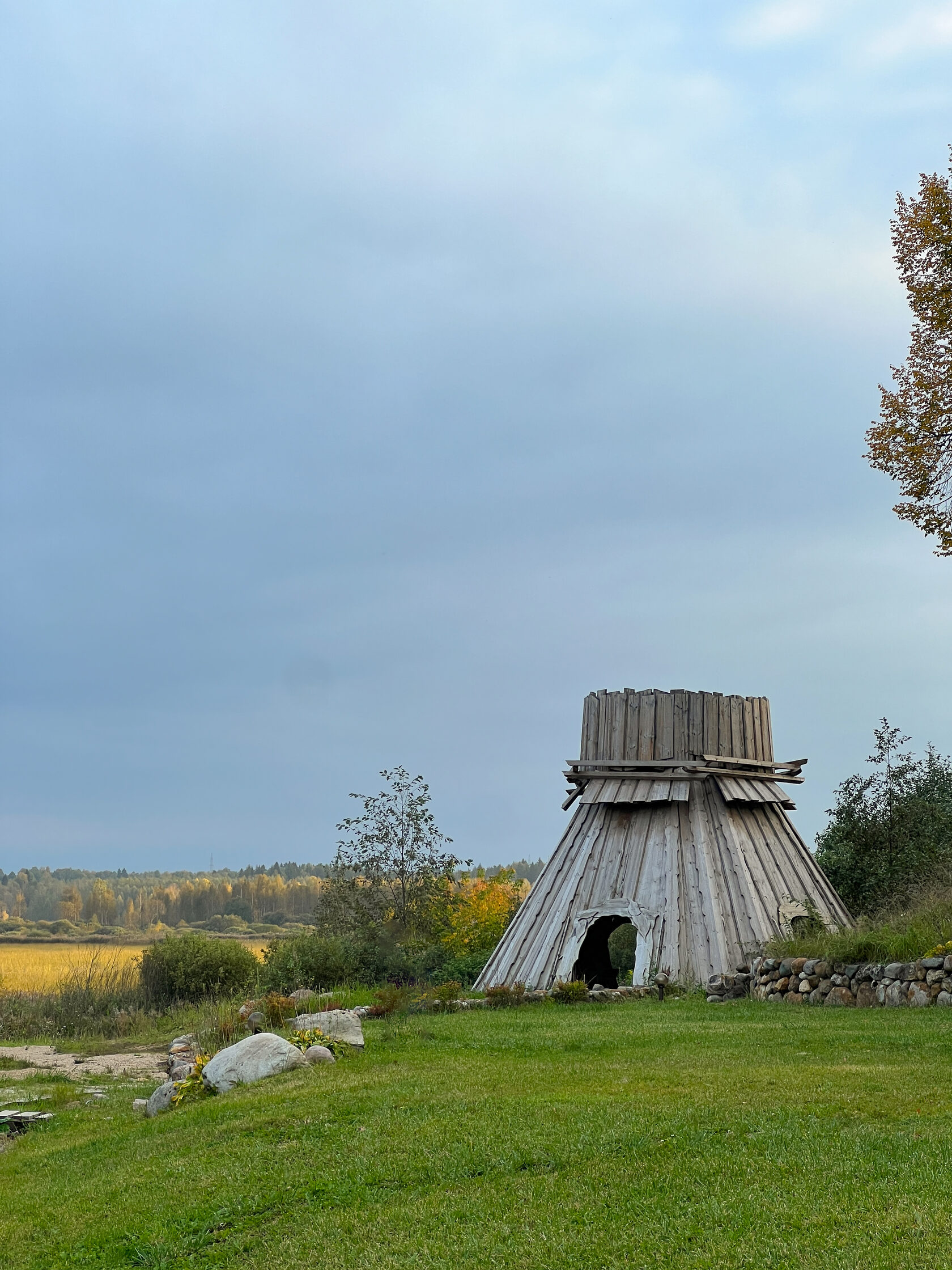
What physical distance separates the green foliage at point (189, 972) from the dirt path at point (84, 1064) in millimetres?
4661

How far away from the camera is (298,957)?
722 inches

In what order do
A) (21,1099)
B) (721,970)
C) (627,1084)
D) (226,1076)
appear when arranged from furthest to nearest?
(721,970) → (21,1099) → (226,1076) → (627,1084)

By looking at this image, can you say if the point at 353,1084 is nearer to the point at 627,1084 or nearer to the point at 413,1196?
the point at 627,1084

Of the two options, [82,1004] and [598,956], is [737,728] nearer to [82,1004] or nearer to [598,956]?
[598,956]

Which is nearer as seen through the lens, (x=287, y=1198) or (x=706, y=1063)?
(x=287, y=1198)

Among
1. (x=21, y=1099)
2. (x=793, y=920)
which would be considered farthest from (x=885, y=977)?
(x=21, y=1099)

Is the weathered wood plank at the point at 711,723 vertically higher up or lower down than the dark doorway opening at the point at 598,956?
higher up

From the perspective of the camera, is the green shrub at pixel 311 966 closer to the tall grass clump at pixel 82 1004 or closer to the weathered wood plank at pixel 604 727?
the tall grass clump at pixel 82 1004

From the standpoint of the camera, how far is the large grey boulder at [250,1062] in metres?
9.19

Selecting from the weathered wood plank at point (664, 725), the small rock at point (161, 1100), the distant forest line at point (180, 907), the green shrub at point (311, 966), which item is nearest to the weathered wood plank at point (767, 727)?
the weathered wood plank at point (664, 725)

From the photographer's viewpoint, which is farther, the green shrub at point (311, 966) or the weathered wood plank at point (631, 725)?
the green shrub at point (311, 966)

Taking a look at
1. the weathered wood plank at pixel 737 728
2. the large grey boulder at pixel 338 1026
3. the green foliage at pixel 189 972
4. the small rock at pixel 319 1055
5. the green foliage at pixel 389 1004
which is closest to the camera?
the small rock at pixel 319 1055

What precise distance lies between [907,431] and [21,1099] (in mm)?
12502

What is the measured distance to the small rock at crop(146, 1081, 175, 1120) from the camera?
29.8ft
